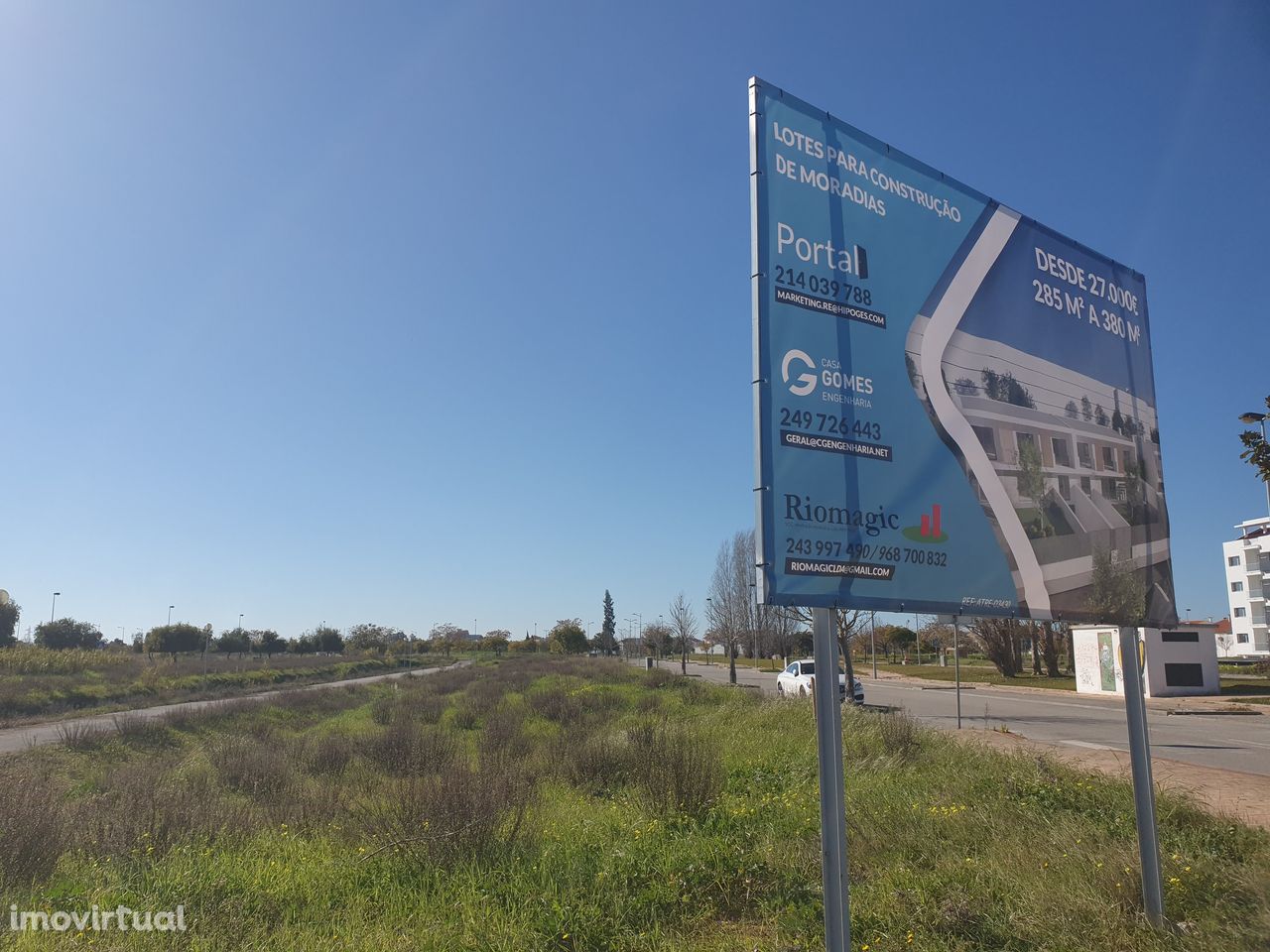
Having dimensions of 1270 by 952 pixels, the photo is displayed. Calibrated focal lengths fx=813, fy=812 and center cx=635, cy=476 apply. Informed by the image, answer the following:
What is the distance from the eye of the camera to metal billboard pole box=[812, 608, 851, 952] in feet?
11.2

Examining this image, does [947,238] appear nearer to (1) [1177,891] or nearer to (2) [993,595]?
(2) [993,595]

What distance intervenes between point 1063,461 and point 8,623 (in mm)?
71843

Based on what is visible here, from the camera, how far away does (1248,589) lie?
77.8 m

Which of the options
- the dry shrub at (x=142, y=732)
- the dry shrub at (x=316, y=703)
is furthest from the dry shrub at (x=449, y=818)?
the dry shrub at (x=316, y=703)

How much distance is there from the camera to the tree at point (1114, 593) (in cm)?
541

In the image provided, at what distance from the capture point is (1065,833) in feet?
19.4

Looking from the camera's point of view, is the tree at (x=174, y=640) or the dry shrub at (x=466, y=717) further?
the tree at (x=174, y=640)

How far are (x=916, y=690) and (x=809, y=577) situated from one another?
1448 inches

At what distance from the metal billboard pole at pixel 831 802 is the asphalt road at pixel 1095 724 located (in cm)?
751

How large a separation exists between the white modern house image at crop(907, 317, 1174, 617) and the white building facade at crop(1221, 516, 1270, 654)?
83.7 metres

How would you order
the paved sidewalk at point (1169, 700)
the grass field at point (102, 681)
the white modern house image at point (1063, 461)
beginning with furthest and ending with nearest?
the grass field at point (102, 681)
the paved sidewalk at point (1169, 700)
the white modern house image at point (1063, 461)

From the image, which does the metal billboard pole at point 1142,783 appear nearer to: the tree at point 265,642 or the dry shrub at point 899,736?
the dry shrub at point 899,736

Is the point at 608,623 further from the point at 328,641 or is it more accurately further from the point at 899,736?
the point at 899,736

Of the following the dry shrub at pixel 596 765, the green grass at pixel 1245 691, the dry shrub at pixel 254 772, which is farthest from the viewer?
the green grass at pixel 1245 691
